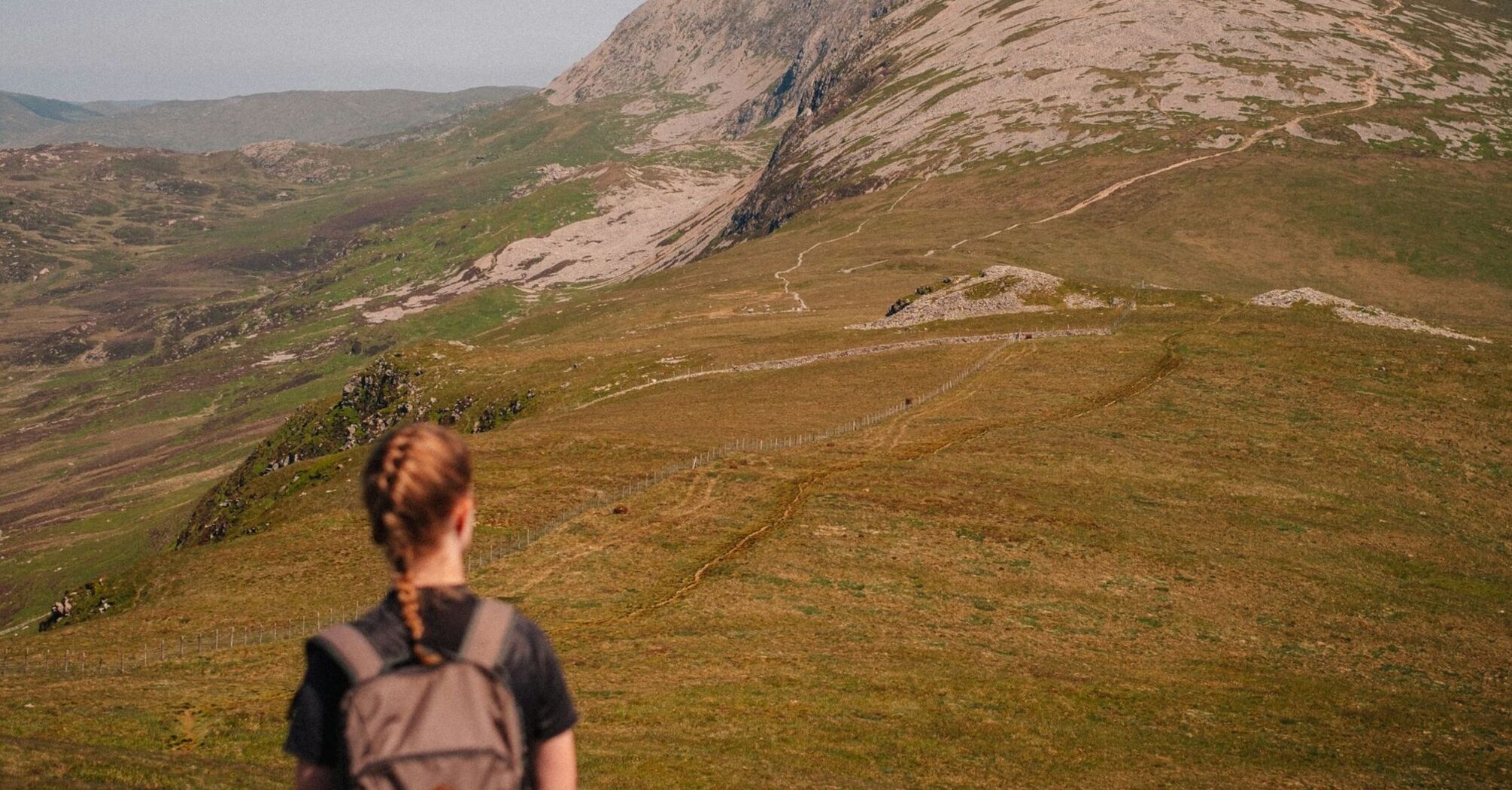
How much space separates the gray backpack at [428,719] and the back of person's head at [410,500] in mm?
244

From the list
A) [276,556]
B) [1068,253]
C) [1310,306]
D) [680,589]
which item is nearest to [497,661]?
[680,589]

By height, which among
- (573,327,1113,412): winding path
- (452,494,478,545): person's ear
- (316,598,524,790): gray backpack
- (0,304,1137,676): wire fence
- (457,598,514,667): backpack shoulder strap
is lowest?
(573,327,1113,412): winding path

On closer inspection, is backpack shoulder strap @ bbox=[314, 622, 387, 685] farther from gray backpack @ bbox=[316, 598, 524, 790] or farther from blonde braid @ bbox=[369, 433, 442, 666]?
blonde braid @ bbox=[369, 433, 442, 666]

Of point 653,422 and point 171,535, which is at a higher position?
point 653,422

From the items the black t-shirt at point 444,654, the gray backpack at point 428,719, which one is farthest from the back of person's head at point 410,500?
the gray backpack at point 428,719

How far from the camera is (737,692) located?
34188 millimetres

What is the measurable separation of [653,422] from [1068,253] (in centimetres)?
11361

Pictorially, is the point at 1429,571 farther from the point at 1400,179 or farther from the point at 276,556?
the point at 1400,179

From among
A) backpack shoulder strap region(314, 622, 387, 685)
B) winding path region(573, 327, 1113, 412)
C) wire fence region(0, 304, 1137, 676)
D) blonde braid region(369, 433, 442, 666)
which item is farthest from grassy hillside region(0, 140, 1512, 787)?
blonde braid region(369, 433, 442, 666)

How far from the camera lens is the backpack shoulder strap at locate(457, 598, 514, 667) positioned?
7445 millimetres

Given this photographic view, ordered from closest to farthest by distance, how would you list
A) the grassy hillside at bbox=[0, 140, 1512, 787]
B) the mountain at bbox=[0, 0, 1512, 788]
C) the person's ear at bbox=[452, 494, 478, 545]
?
the person's ear at bbox=[452, 494, 478, 545]
the grassy hillside at bbox=[0, 140, 1512, 787]
the mountain at bbox=[0, 0, 1512, 788]

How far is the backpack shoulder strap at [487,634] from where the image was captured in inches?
293

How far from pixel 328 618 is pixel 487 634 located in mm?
43753

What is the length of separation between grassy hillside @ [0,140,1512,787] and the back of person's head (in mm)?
20679
